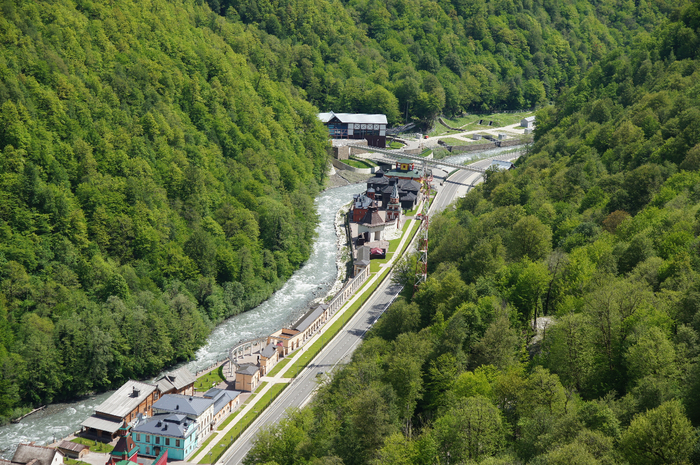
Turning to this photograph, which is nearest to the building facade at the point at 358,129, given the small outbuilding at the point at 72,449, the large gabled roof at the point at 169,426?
the large gabled roof at the point at 169,426

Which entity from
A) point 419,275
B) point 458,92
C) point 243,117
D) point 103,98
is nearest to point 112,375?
point 419,275

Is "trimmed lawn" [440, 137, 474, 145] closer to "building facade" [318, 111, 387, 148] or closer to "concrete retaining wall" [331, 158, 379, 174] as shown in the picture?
"building facade" [318, 111, 387, 148]

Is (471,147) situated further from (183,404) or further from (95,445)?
(95,445)

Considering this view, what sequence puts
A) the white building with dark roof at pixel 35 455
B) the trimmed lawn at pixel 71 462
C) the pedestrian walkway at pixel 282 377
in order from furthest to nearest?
the pedestrian walkway at pixel 282 377, the trimmed lawn at pixel 71 462, the white building with dark roof at pixel 35 455

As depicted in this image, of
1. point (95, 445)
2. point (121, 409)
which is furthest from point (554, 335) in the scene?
point (95, 445)

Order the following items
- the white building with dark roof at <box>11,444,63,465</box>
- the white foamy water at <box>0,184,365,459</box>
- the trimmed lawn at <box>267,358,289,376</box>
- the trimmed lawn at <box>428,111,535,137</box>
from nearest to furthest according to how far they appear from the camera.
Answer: the white building with dark roof at <box>11,444,63,465</box>, the white foamy water at <box>0,184,365,459</box>, the trimmed lawn at <box>267,358,289,376</box>, the trimmed lawn at <box>428,111,535,137</box>

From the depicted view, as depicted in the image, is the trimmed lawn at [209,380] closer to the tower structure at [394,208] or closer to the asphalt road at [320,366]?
the asphalt road at [320,366]

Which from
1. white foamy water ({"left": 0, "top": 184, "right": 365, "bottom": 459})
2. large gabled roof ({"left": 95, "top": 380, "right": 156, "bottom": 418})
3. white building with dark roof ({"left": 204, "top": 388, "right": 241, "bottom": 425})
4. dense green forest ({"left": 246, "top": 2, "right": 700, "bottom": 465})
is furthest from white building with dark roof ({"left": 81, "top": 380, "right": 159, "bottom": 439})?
dense green forest ({"left": 246, "top": 2, "right": 700, "bottom": 465})
